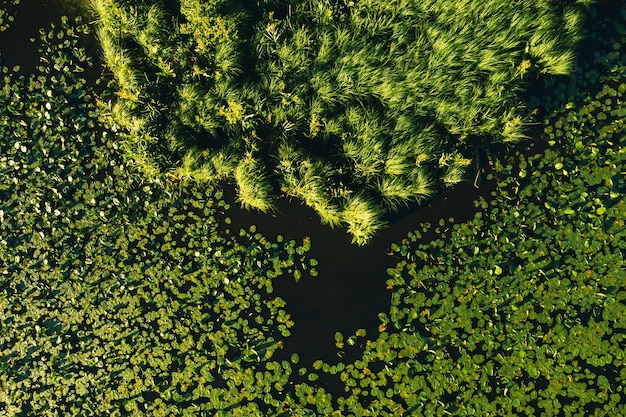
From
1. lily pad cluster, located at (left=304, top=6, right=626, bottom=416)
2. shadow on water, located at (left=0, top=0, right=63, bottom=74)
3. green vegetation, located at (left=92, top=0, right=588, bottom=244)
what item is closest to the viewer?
green vegetation, located at (left=92, top=0, right=588, bottom=244)

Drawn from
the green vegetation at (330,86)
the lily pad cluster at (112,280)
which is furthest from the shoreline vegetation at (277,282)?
the green vegetation at (330,86)

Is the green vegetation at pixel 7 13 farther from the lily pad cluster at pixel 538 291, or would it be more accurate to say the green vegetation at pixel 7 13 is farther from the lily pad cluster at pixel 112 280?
the lily pad cluster at pixel 538 291

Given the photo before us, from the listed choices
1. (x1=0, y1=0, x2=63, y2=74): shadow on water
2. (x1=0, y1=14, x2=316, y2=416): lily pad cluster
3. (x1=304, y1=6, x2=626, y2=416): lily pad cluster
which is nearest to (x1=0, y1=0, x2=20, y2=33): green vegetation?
(x1=0, y1=0, x2=63, y2=74): shadow on water

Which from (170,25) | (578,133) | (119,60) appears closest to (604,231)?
(578,133)

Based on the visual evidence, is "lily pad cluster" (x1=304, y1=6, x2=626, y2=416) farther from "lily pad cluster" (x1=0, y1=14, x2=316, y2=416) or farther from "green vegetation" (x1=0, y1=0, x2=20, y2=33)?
"green vegetation" (x1=0, y1=0, x2=20, y2=33)

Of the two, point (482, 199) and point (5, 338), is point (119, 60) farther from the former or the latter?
point (482, 199)

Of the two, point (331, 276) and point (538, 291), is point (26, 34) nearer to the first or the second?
point (331, 276)
